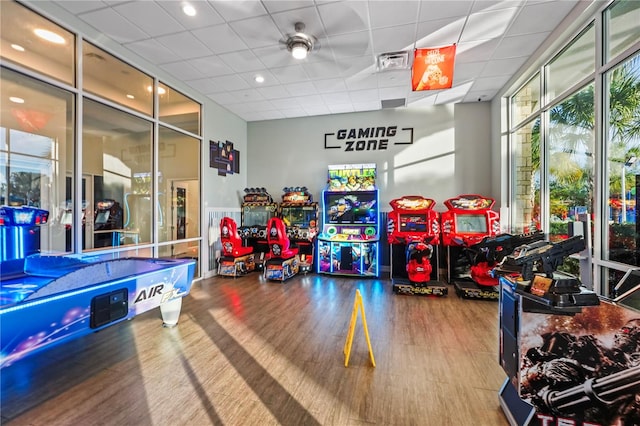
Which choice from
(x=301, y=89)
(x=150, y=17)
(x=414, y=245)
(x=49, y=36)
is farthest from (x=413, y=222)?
(x=49, y=36)

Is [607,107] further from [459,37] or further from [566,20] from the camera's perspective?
[459,37]

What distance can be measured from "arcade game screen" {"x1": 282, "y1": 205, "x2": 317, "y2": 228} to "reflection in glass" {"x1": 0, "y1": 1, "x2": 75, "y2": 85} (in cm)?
390

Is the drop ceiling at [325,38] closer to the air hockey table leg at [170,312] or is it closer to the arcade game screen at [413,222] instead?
the arcade game screen at [413,222]

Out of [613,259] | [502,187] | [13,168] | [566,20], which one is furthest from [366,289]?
[13,168]

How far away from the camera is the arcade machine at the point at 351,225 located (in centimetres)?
524

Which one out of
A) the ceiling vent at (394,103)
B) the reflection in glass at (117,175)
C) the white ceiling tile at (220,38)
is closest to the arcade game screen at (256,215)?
the reflection in glass at (117,175)

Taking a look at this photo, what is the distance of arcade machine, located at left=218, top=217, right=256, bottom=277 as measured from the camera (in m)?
5.24

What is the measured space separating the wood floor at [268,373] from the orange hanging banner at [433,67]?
314 cm

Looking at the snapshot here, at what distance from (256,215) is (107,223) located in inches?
114

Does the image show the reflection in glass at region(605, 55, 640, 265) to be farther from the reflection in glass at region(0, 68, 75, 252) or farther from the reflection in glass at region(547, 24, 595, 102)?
the reflection in glass at region(0, 68, 75, 252)

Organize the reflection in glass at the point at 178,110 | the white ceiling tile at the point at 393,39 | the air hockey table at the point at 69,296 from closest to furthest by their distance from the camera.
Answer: the air hockey table at the point at 69,296 < the white ceiling tile at the point at 393,39 < the reflection in glass at the point at 178,110

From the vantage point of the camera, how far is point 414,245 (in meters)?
4.39

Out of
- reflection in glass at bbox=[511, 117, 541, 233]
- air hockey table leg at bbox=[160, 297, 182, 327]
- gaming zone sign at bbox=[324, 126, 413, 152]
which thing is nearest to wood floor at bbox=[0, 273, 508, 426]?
air hockey table leg at bbox=[160, 297, 182, 327]

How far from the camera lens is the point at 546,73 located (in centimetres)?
395
